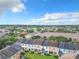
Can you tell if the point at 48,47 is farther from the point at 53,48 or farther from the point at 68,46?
the point at 68,46

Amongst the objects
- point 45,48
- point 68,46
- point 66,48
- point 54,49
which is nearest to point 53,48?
point 54,49

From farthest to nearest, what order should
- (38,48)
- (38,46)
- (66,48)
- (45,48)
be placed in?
1. (38,46)
2. (38,48)
3. (45,48)
4. (66,48)

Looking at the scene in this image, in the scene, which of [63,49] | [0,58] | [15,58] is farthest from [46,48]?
[0,58]

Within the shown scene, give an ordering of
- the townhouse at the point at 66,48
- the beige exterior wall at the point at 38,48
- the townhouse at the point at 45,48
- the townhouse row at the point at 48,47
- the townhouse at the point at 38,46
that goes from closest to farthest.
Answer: the townhouse row at the point at 48,47 < the townhouse at the point at 66,48 < the townhouse at the point at 45,48 < the beige exterior wall at the point at 38,48 < the townhouse at the point at 38,46

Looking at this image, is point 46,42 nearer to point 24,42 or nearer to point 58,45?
point 58,45

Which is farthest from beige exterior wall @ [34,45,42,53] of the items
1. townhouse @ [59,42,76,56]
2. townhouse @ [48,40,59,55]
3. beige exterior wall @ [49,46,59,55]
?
townhouse @ [59,42,76,56]

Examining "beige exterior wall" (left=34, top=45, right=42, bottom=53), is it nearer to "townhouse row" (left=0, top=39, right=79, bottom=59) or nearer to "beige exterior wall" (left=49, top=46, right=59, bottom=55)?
"townhouse row" (left=0, top=39, right=79, bottom=59)

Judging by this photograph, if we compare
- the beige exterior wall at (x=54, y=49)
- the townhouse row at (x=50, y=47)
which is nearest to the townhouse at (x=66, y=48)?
the townhouse row at (x=50, y=47)

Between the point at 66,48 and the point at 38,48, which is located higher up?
the point at 66,48

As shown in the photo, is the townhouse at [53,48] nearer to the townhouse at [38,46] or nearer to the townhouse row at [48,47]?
the townhouse row at [48,47]
